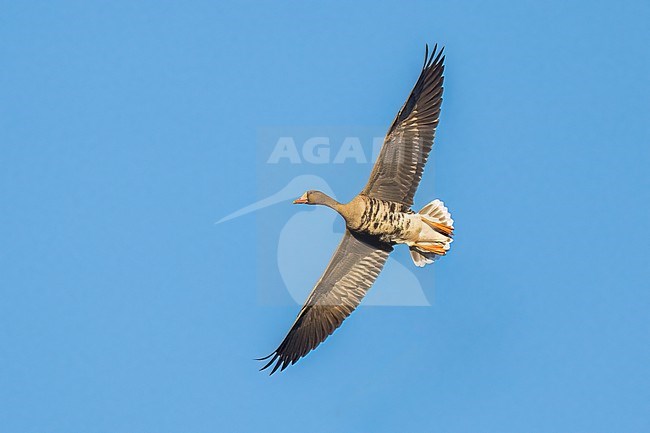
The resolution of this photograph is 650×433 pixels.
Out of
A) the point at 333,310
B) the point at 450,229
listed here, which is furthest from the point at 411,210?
the point at 333,310

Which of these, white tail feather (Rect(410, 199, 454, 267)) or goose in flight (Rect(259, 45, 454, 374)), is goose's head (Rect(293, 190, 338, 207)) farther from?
white tail feather (Rect(410, 199, 454, 267))

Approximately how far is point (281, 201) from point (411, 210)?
320 cm

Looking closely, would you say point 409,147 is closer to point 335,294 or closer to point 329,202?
point 329,202

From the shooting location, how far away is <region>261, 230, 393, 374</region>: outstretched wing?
21.7 metres

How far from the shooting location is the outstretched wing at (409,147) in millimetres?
20984

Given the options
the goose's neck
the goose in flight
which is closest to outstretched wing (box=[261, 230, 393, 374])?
the goose in flight

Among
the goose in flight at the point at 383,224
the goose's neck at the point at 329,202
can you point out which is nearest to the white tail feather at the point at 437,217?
the goose in flight at the point at 383,224

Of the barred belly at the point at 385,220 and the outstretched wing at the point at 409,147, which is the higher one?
the outstretched wing at the point at 409,147

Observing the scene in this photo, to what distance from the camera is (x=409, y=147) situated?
829 inches

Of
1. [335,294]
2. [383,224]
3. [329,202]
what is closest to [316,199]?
[329,202]

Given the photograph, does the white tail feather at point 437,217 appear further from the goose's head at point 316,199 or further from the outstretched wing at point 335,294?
the goose's head at point 316,199

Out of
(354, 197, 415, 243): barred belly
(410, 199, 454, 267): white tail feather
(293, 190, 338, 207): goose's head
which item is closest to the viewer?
(354, 197, 415, 243): barred belly

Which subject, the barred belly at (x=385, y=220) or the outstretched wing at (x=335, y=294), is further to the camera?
the outstretched wing at (x=335, y=294)

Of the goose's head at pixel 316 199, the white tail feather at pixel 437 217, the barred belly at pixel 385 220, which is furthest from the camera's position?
the white tail feather at pixel 437 217
